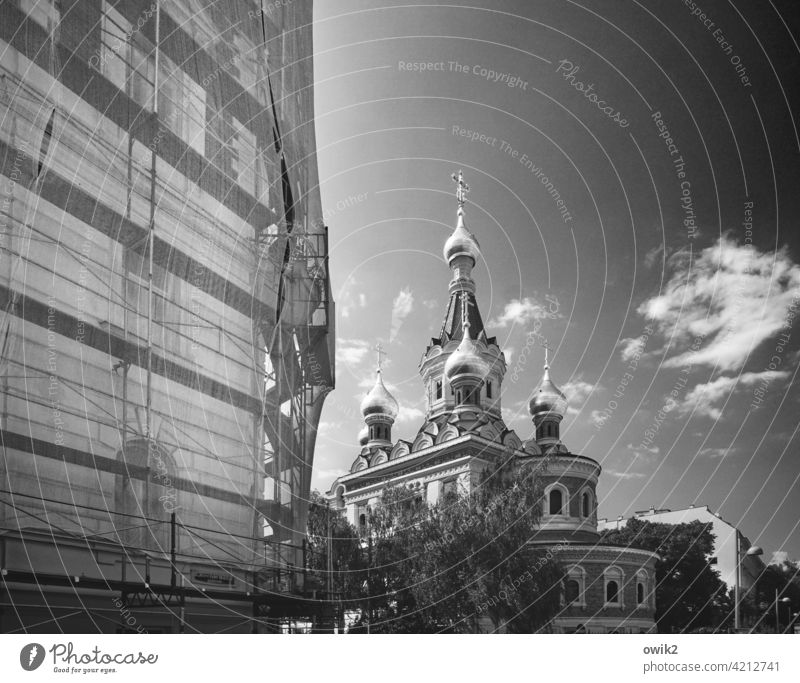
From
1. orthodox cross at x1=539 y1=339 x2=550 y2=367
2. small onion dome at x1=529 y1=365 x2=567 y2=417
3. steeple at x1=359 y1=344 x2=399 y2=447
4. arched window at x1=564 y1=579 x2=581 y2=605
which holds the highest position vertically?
small onion dome at x1=529 y1=365 x2=567 y2=417

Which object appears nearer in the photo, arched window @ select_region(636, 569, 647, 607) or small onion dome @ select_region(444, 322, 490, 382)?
small onion dome @ select_region(444, 322, 490, 382)

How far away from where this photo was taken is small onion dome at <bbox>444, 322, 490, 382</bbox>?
1991 cm

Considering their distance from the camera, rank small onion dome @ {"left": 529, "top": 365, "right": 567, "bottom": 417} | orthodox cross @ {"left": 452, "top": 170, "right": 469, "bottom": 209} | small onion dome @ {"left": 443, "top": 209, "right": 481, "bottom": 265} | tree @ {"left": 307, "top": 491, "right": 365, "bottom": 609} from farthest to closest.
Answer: small onion dome @ {"left": 529, "top": 365, "right": 567, "bottom": 417} → tree @ {"left": 307, "top": 491, "right": 365, "bottom": 609} → small onion dome @ {"left": 443, "top": 209, "right": 481, "bottom": 265} → orthodox cross @ {"left": 452, "top": 170, "right": 469, "bottom": 209}

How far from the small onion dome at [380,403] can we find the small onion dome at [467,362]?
7.03 ft

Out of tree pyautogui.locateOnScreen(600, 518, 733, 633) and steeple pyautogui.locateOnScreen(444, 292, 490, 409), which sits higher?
steeple pyautogui.locateOnScreen(444, 292, 490, 409)

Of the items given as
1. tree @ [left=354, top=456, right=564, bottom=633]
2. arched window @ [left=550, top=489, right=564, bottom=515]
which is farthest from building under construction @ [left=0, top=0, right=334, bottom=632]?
arched window @ [left=550, top=489, right=564, bottom=515]

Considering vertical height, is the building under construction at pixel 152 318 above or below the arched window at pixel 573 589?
above

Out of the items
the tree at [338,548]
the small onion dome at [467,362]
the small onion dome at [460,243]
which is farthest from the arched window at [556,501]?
the tree at [338,548]

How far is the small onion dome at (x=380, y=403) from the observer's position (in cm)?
2140

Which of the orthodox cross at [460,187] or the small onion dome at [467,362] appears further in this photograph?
the small onion dome at [467,362]

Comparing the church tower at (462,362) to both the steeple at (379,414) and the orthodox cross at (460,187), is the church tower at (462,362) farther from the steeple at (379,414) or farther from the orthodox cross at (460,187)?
the orthodox cross at (460,187)

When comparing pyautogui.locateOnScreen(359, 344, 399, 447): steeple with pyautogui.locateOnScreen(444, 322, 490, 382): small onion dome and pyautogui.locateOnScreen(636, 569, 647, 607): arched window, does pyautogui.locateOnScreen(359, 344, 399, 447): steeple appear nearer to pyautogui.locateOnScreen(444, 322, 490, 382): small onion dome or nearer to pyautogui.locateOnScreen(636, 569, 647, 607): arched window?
pyautogui.locateOnScreen(444, 322, 490, 382): small onion dome

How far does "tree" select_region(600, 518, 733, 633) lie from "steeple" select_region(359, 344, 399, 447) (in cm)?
851
